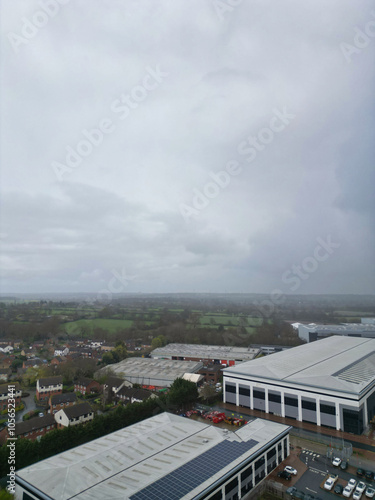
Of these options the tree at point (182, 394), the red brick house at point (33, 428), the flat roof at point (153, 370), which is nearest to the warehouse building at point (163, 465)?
the tree at point (182, 394)

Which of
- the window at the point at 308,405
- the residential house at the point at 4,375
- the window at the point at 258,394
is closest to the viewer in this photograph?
the window at the point at 308,405

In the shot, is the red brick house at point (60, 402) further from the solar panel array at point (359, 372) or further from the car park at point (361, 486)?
the solar panel array at point (359, 372)

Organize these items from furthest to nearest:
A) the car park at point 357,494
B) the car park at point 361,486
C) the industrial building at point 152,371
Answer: the industrial building at point 152,371 → the car park at point 361,486 → the car park at point 357,494

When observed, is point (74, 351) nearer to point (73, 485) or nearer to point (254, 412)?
point (254, 412)

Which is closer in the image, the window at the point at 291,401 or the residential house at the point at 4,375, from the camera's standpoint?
the window at the point at 291,401

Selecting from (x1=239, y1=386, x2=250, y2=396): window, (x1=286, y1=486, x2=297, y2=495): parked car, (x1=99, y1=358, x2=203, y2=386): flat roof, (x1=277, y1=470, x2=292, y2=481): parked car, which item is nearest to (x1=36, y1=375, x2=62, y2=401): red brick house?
(x1=99, y1=358, x2=203, y2=386): flat roof

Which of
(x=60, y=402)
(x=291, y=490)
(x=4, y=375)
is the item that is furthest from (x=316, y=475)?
(x=4, y=375)
